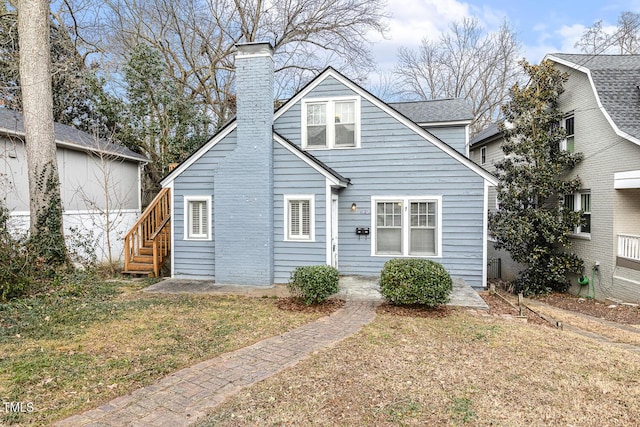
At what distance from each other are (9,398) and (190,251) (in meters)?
6.54

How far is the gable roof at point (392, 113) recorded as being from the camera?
9664 mm

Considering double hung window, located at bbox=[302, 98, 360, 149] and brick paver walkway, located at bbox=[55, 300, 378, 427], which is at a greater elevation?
double hung window, located at bbox=[302, 98, 360, 149]

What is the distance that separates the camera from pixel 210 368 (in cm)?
455

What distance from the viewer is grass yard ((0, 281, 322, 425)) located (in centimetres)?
392

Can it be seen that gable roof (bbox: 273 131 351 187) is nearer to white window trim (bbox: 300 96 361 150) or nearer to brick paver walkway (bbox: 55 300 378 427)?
white window trim (bbox: 300 96 361 150)

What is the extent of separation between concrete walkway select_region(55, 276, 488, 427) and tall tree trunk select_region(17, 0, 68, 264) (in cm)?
741

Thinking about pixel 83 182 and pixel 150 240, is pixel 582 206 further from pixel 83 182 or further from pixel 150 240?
pixel 83 182

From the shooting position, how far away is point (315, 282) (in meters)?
7.22

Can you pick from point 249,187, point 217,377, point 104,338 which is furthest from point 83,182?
point 217,377

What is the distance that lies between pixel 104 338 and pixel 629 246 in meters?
12.5

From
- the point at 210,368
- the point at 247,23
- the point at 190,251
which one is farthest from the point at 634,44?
the point at 210,368

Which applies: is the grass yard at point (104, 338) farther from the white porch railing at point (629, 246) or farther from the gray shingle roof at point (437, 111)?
the white porch railing at point (629, 246)

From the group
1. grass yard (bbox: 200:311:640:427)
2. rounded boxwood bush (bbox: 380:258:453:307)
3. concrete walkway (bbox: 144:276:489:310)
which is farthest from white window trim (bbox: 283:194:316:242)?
grass yard (bbox: 200:311:640:427)

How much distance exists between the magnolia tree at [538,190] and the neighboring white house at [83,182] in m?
12.6
